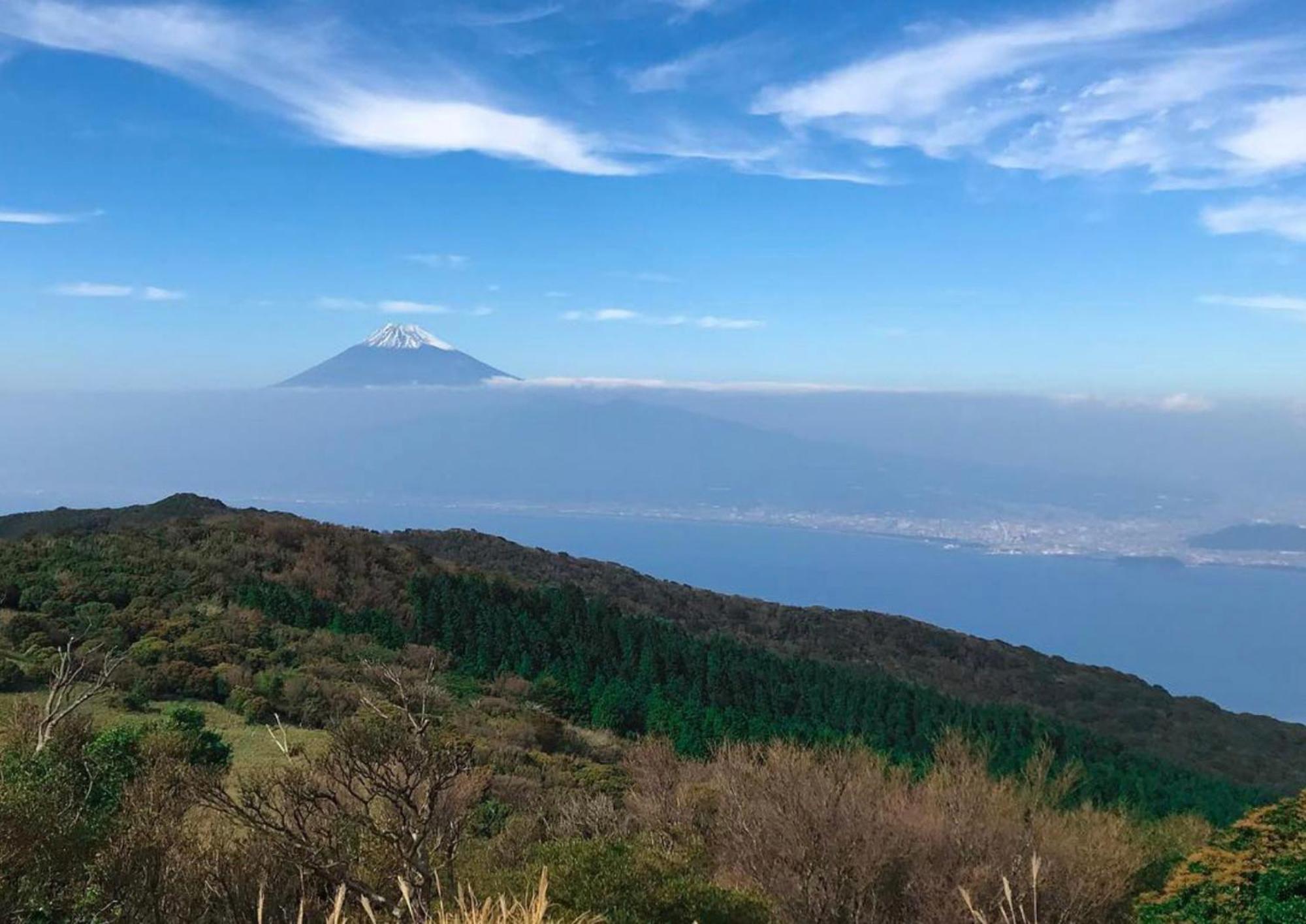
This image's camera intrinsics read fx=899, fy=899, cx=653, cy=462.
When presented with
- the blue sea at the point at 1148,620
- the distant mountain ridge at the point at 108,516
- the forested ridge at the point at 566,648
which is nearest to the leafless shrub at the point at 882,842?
the forested ridge at the point at 566,648

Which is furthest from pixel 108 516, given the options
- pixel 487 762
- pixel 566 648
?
pixel 487 762

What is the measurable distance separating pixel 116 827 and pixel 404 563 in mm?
32392

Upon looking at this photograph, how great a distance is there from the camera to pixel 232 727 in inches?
734

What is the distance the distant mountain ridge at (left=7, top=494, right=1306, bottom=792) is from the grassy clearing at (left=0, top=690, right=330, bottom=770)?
15.2m

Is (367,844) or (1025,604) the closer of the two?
(367,844)

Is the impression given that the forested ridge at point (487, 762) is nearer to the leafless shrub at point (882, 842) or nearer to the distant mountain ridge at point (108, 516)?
the leafless shrub at point (882, 842)

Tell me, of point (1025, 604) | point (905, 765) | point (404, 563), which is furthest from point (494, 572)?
point (1025, 604)

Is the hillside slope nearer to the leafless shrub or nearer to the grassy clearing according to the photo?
the leafless shrub

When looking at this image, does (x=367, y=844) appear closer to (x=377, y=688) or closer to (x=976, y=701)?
(x=377, y=688)

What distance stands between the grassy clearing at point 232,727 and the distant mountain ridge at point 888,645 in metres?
15.2

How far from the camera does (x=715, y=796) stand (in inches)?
659

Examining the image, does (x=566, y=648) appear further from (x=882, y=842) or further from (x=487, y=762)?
(x=882, y=842)

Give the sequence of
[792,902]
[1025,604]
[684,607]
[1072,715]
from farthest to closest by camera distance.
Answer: [1025,604] < [684,607] < [1072,715] < [792,902]

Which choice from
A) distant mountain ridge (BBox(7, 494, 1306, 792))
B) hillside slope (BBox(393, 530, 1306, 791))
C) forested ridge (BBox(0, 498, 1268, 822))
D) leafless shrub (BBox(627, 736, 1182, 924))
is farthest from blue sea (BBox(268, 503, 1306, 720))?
leafless shrub (BBox(627, 736, 1182, 924))
